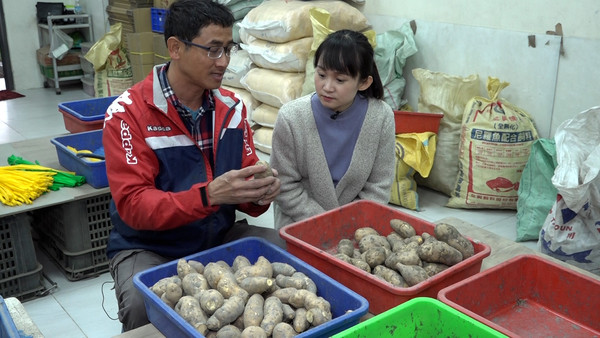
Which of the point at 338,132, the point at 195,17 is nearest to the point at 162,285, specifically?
the point at 195,17

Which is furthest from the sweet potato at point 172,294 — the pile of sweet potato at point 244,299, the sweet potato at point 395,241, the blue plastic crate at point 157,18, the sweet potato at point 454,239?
the blue plastic crate at point 157,18

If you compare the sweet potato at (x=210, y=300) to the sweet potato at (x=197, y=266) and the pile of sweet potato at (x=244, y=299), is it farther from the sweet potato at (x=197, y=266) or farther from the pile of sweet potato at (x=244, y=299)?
the sweet potato at (x=197, y=266)

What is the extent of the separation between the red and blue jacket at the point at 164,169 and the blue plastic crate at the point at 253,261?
17cm

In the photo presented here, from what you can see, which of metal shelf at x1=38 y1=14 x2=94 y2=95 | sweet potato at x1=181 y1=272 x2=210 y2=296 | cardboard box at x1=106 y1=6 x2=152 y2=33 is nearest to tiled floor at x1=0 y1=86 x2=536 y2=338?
sweet potato at x1=181 y1=272 x2=210 y2=296

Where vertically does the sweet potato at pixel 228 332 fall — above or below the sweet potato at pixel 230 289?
below

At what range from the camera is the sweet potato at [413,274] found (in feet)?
4.51

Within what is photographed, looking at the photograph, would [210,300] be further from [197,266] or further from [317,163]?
[317,163]

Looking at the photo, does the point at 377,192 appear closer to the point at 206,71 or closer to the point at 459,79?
the point at 206,71

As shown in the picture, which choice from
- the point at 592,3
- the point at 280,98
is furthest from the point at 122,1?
the point at 592,3

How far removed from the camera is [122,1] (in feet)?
19.3

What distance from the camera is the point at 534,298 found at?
1.54m

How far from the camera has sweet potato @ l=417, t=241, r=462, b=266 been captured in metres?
1.45

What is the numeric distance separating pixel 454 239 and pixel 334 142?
710mm

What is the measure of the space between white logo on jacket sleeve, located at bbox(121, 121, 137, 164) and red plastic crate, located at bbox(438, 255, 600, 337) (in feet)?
3.12
